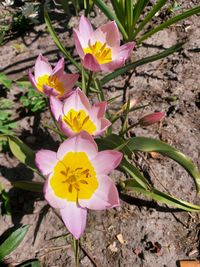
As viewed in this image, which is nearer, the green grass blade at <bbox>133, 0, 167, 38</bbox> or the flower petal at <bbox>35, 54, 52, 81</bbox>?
the flower petal at <bbox>35, 54, 52, 81</bbox>

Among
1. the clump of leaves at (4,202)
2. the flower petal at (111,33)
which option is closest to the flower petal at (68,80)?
the flower petal at (111,33)

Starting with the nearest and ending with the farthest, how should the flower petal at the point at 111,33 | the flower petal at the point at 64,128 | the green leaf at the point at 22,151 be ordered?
the flower petal at the point at 64,128 → the green leaf at the point at 22,151 → the flower petal at the point at 111,33

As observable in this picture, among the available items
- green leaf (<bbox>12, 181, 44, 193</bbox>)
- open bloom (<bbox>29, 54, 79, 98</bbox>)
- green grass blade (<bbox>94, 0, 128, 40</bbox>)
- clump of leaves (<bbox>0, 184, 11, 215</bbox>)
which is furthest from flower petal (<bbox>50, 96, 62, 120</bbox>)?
green grass blade (<bbox>94, 0, 128, 40</bbox>)

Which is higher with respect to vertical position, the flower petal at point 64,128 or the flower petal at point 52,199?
the flower petal at point 64,128

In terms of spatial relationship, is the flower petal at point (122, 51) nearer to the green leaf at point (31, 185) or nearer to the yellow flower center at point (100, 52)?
the yellow flower center at point (100, 52)

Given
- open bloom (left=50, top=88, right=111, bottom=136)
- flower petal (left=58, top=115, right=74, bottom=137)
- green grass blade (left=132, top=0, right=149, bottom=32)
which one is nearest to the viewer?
flower petal (left=58, top=115, right=74, bottom=137)

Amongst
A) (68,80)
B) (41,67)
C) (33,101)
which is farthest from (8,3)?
(68,80)

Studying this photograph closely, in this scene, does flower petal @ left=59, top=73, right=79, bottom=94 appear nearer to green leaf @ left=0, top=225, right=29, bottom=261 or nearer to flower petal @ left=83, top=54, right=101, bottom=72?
flower petal @ left=83, top=54, right=101, bottom=72
